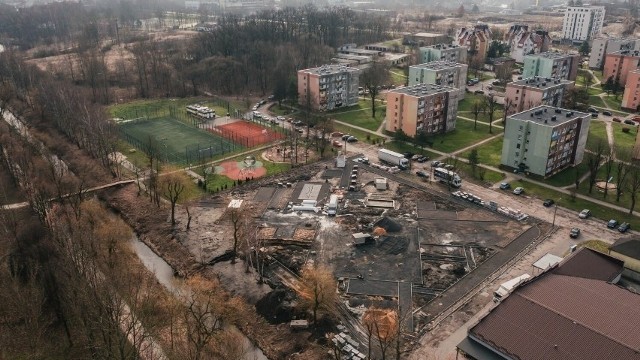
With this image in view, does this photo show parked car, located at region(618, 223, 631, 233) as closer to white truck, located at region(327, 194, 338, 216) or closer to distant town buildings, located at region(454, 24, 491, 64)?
white truck, located at region(327, 194, 338, 216)

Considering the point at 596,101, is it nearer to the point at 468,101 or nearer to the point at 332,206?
the point at 468,101

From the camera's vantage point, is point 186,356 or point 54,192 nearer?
point 186,356

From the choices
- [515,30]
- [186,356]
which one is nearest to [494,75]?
[515,30]

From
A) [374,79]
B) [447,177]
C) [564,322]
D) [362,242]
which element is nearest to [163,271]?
[362,242]

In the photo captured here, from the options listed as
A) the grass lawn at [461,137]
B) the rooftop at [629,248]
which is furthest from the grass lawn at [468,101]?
the rooftop at [629,248]

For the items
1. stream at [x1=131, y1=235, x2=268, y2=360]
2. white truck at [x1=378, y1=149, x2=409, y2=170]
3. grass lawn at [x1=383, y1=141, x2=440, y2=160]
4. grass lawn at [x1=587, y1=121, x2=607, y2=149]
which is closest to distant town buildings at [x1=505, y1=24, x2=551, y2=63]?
grass lawn at [x1=587, y1=121, x2=607, y2=149]

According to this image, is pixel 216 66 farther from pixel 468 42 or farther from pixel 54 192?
pixel 468 42
